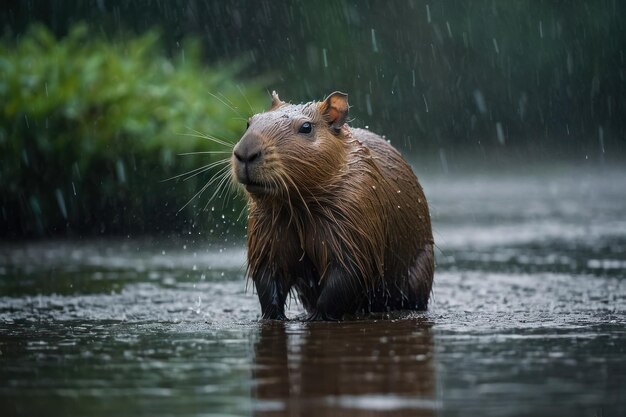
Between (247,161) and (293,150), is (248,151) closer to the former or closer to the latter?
(247,161)

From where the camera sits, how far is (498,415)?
3.81m

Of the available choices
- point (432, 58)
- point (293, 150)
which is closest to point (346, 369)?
point (293, 150)

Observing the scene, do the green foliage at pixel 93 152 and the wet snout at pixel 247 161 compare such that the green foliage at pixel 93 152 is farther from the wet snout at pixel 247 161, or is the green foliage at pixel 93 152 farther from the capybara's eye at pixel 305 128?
the wet snout at pixel 247 161

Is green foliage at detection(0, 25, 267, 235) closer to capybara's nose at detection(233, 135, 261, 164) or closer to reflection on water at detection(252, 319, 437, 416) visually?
capybara's nose at detection(233, 135, 261, 164)

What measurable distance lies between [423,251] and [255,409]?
3881mm

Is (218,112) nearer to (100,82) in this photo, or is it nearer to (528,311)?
(100,82)

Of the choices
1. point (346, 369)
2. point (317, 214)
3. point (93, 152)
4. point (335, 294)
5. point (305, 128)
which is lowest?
point (346, 369)

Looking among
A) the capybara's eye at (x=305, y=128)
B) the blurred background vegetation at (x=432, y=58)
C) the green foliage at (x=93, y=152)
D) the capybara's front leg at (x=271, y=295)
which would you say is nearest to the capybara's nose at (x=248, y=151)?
the capybara's eye at (x=305, y=128)

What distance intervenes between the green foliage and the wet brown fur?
20.6ft

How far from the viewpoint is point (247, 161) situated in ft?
21.1

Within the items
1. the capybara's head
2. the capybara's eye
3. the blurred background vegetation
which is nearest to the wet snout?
the capybara's head

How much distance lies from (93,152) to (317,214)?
7083 millimetres

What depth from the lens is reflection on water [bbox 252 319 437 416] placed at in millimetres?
3969

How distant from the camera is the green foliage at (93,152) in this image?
1328 centimetres
